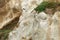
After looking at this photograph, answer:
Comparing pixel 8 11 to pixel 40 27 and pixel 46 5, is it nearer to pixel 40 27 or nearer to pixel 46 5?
pixel 46 5

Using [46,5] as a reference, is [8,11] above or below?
above

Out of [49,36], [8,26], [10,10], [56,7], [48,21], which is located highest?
[10,10]

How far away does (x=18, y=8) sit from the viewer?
63.3 feet

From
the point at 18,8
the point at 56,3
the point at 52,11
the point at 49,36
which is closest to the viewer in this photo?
the point at 49,36

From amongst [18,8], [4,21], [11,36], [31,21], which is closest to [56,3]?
[31,21]

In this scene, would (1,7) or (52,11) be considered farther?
(1,7)

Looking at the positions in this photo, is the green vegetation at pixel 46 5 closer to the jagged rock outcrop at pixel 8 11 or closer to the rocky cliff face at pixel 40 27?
the rocky cliff face at pixel 40 27

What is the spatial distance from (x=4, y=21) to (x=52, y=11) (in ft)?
30.0

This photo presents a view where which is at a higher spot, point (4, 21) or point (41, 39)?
point (4, 21)

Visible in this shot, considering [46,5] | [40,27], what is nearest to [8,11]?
[46,5]

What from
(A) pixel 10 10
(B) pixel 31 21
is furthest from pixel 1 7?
(B) pixel 31 21

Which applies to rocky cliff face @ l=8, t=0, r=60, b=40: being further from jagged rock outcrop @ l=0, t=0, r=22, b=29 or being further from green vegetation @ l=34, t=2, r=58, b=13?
jagged rock outcrop @ l=0, t=0, r=22, b=29

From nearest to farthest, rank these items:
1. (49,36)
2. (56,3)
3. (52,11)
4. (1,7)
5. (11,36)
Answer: (49,36), (52,11), (56,3), (11,36), (1,7)

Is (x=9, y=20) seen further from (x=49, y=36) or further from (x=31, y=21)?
(x=49, y=36)
